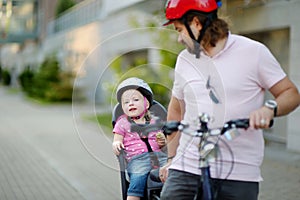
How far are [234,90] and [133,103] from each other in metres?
0.58

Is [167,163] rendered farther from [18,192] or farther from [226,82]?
[18,192]

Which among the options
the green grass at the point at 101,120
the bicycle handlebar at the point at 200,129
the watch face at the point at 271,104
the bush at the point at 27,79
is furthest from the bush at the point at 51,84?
the watch face at the point at 271,104

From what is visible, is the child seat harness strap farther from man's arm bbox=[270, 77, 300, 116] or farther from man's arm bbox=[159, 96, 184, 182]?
man's arm bbox=[270, 77, 300, 116]

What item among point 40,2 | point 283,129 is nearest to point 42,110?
point 283,129

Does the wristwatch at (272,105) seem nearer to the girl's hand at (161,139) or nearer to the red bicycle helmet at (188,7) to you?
the red bicycle helmet at (188,7)

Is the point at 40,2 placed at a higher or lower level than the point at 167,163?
higher

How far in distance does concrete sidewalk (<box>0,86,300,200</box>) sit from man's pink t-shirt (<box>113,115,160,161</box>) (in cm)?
11

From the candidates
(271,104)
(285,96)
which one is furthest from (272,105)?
(285,96)

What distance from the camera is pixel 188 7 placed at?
2.70 meters

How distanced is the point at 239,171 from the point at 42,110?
68.6 ft

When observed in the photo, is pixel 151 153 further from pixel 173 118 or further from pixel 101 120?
pixel 101 120

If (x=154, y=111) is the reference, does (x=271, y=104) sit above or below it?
above

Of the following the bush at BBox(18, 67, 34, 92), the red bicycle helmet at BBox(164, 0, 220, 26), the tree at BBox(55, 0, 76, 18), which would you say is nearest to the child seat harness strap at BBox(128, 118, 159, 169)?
the red bicycle helmet at BBox(164, 0, 220, 26)

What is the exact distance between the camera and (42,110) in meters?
23.2
